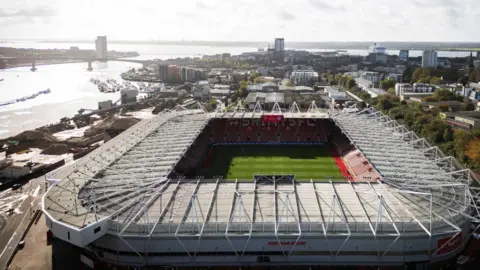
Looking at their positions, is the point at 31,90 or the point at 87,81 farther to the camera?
the point at 87,81

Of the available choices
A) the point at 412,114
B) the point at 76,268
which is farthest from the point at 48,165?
the point at 412,114

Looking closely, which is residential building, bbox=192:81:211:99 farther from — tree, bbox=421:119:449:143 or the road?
the road

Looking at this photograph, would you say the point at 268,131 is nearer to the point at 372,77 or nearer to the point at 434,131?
the point at 434,131

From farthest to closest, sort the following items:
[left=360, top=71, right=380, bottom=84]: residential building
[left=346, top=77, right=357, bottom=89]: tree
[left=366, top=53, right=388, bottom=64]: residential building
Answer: [left=366, top=53, right=388, bottom=64]: residential building, [left=360, top=71, right=380, bottom=84]: residential building, [left=346, top=77, right=357, bottom=89]: tree

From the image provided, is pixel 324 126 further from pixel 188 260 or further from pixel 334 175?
pixel 188 260

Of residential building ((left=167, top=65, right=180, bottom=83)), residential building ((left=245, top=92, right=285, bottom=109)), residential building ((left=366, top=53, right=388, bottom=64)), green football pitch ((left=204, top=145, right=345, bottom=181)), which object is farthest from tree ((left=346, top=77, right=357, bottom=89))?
residential building ((left=366, top=53, right=388, bottom=64))

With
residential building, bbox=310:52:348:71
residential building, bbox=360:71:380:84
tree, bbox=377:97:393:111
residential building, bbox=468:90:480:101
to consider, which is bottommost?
→ tree, bbox=377:97:393:111
